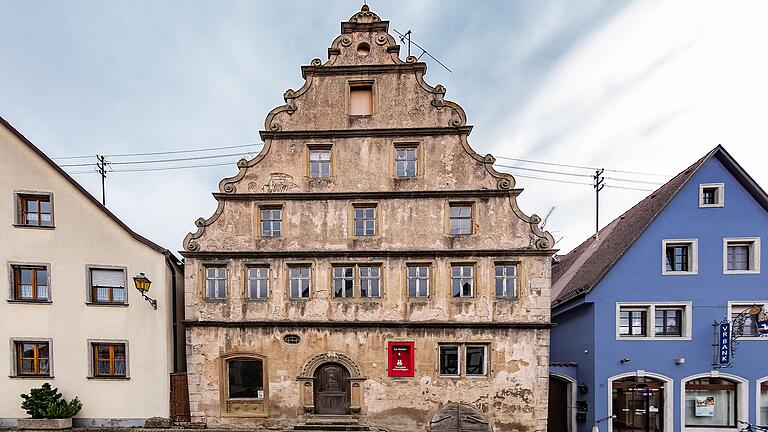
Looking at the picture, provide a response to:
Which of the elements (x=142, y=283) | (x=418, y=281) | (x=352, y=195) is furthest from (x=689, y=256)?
(x=142, y=283)

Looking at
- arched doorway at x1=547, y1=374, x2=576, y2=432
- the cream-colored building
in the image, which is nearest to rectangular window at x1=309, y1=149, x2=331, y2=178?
the cream-colored building

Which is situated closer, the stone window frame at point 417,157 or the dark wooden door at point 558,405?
the stone window frame at point 417,157

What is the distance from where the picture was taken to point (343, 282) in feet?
49.0

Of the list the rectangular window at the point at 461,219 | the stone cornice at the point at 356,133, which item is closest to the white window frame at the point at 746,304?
the rectangular window at the point at 461,219

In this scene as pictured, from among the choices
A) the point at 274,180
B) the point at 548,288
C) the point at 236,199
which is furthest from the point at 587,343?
the point at 236,199

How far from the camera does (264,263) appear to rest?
15.0 m

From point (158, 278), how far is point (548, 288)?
15810mm

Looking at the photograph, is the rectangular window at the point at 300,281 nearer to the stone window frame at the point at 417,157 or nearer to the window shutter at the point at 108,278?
the stone window frame at the point at 417,157

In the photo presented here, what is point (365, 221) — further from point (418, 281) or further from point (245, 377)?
point (245, 377)

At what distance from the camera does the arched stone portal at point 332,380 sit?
14.6 metres

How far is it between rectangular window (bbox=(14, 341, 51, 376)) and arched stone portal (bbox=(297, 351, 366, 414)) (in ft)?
32.9

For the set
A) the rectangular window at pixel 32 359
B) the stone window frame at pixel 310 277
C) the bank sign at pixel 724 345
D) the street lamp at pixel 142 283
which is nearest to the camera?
the bank sign at pixel 724 345

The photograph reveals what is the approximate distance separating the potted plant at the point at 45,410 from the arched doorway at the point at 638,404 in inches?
848

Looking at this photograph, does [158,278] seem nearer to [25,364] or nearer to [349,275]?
[25,364]
